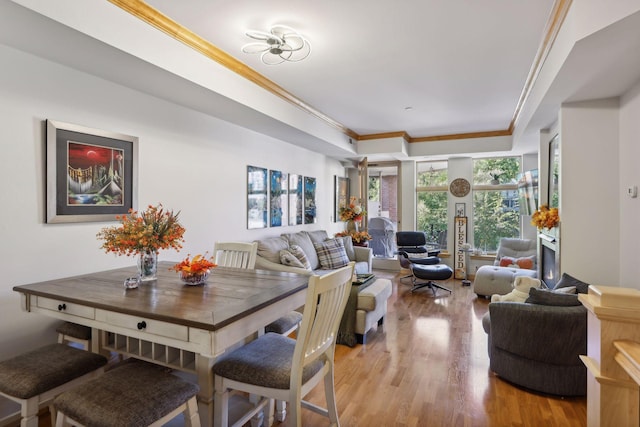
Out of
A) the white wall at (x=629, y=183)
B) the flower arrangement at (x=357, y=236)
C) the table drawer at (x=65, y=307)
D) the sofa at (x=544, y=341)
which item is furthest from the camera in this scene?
the flower arrangement at (x=357, y=236)

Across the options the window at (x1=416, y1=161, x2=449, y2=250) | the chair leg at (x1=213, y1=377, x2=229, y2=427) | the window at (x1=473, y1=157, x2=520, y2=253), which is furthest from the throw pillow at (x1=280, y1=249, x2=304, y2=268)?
the window at (x1=473, y1=157, x2=520, y2=253)

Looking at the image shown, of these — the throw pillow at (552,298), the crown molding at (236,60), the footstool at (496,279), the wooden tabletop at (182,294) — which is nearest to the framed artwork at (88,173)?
the wooden tabletop at (182,294)

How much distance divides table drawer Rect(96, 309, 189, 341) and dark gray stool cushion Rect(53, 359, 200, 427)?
0.20 meters

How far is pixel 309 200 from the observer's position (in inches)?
227

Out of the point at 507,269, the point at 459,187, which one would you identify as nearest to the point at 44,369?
the point at 507,269

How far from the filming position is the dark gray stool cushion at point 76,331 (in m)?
2.20

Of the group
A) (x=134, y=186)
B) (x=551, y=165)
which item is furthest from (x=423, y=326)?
(x=134, y=186)

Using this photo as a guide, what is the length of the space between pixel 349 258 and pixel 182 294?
4.20 m

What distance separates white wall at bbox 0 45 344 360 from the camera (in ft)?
7.20

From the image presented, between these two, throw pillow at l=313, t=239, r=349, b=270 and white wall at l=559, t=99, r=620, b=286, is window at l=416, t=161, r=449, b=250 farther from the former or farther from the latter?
white wall at l=559, t=99, r=620, b=286

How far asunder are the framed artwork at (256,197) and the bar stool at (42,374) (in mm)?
2654

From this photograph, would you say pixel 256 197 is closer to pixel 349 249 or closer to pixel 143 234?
pixel 349 249

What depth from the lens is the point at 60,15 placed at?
1.85 metres

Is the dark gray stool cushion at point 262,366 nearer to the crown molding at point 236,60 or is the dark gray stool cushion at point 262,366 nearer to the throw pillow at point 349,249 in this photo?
the crown molding at point 236,60
